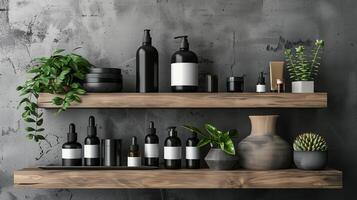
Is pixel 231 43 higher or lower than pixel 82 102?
higher

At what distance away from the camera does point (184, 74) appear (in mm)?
2611

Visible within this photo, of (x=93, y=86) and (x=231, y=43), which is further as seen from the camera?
(x=231, y=43)

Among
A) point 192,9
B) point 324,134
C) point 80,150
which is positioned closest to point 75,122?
point 80,150

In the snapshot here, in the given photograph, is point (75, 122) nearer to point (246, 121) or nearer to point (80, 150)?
point (80, 150)

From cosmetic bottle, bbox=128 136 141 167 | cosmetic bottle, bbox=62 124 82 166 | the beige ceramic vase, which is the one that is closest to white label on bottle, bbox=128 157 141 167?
cosmetic bottle, bbox=128 136 141 167

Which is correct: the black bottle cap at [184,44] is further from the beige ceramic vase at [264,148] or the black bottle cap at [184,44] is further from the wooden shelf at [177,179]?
the wooden shelf at [177,179]

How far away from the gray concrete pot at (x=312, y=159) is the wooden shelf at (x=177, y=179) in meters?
0.03

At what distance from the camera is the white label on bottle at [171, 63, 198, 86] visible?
2.61 meters

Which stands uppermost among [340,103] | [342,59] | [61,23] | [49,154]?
[61,23]

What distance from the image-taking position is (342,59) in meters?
2.78

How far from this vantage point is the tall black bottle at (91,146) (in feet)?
8.61

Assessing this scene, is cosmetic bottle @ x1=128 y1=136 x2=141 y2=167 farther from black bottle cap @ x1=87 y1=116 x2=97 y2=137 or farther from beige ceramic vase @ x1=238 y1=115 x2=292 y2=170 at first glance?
beige ceramic vase @ x1=238 y1=115 x2=292 y2=170

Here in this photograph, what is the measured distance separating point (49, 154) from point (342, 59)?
1431mm

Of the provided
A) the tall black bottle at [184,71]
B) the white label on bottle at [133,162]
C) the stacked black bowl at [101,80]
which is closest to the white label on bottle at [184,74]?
the tall black bottle at [184,71]
